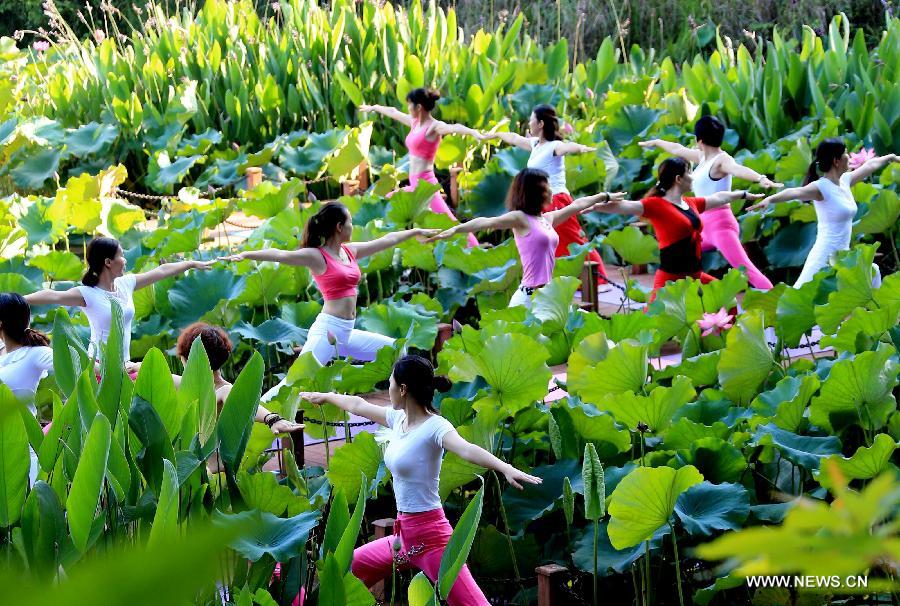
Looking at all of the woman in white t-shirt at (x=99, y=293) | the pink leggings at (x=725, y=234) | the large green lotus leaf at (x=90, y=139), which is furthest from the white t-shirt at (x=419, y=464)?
the large green lotus leaf at (x=90, y=139)

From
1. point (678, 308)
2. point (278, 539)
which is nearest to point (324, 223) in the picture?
point (678, 308)

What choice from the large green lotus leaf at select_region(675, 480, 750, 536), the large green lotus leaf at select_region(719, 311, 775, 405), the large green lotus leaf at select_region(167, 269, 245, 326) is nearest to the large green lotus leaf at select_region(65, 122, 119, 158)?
the large green lotus leaf at select_region(167, 269, 245, 326)

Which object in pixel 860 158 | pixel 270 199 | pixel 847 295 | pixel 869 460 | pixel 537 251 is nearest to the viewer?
pixel 869 460

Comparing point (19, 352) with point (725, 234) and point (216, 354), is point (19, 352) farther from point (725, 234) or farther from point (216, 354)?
point (725, 234)

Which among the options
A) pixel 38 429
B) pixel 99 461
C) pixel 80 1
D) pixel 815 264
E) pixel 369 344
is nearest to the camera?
pixel 99 461

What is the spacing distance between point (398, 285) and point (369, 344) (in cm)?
171

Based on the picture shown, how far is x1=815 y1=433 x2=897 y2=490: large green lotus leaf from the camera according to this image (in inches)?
115

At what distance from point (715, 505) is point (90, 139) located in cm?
762

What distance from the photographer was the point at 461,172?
26.8 feet

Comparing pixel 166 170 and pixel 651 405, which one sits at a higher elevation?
pixel 651 405

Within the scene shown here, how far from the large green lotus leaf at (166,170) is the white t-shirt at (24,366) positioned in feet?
15.3

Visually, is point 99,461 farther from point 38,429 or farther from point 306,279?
point 306,279

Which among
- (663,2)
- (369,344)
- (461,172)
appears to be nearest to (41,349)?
(369,344)

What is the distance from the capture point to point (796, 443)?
3.30 m
